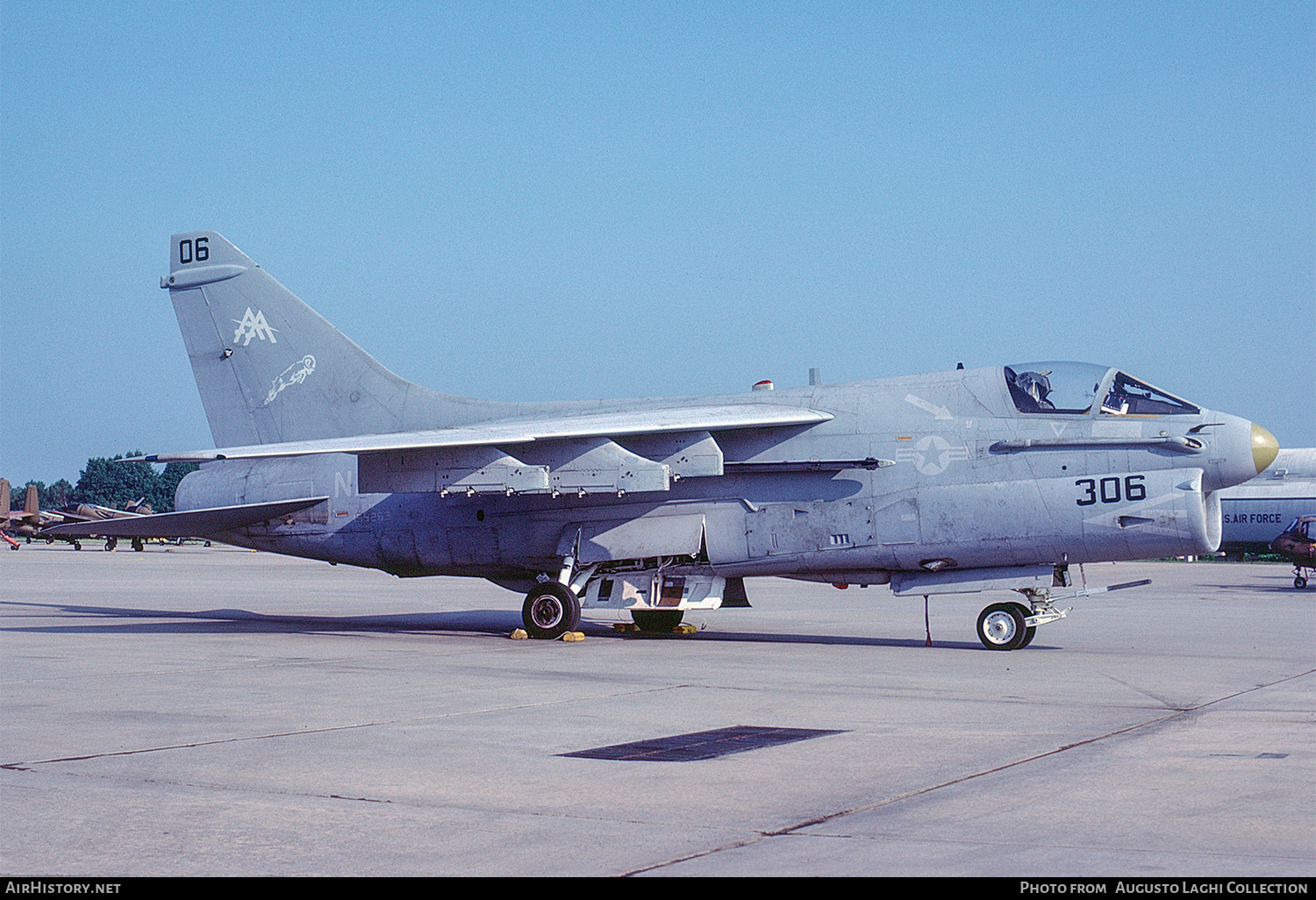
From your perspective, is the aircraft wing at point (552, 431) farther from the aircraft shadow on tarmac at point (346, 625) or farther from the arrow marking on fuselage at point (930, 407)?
the aircraft shadow on tarmac at point (346, 625)

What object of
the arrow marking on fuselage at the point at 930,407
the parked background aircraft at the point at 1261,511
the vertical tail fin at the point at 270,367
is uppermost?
the vertical tail fin at the point at 270,367

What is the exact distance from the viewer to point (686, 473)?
1520 centimetres

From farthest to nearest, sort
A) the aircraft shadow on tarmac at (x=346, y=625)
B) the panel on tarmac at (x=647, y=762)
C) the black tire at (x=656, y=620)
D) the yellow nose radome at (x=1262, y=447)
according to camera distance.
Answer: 1. the black tire at (x=656, y=620)
2. the aircraft shadow on tarmac at (x=346, y=625)
3. the yellow nose radome at (x=1262, y=447)
4. the panel on tarmac at (x=647, y=762)

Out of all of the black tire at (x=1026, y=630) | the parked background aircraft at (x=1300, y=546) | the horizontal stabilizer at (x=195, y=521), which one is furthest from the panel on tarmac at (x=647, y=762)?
the parked background aircraft at (x=1300, y=546)

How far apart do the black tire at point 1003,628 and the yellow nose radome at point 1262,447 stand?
3.07 m

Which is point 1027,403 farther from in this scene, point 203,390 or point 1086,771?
point 203,390

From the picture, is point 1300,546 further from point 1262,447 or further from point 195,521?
point 195,521

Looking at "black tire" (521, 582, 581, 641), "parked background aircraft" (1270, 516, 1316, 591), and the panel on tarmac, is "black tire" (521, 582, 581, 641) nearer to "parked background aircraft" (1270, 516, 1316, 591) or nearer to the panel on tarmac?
the panel on tarmac

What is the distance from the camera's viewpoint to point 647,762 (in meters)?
6.91

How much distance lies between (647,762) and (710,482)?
897 centimetres

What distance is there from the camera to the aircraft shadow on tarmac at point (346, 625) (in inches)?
636

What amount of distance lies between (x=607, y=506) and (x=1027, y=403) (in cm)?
538

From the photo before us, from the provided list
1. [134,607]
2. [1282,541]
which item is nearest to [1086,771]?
[134,607]

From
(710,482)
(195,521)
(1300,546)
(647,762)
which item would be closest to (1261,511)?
(1300,546)
